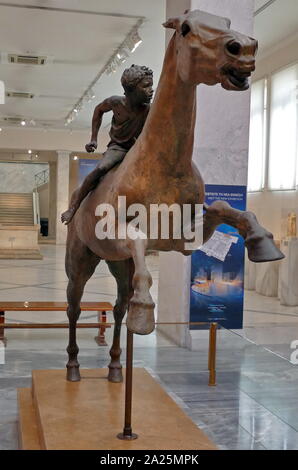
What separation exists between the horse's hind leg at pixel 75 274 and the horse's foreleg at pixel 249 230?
54.5 inches

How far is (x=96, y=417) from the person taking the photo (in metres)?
4.07

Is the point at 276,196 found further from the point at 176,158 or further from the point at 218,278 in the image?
the point at 176,158

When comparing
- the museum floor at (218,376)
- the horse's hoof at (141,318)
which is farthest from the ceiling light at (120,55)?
the horse's hoof at (141,318)

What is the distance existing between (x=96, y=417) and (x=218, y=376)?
216cm

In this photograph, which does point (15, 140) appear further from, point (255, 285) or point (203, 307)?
point (203, 307)

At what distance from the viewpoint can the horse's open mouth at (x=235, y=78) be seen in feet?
8.95

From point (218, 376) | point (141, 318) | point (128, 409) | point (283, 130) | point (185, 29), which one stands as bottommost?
point (218, 376)

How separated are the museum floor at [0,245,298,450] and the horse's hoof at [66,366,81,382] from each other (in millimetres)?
559

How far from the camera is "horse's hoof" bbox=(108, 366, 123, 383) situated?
498cm

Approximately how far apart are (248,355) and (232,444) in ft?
4.88

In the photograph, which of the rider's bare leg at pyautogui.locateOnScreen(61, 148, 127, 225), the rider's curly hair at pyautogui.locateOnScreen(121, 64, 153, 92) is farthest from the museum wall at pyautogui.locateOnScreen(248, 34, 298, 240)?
the rider's curly hair at pyautogui.locateOnScreen(121, 64, 153, 92)

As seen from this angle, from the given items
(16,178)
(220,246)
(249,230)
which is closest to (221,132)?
(220,246)

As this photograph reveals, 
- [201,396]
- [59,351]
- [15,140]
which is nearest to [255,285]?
[59,351]
